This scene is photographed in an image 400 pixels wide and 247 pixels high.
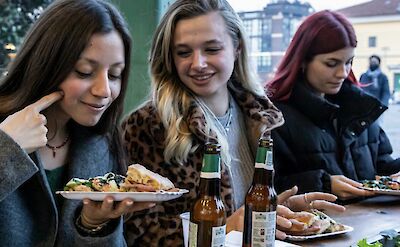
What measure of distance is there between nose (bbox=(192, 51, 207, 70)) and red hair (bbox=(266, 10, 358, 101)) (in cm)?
64

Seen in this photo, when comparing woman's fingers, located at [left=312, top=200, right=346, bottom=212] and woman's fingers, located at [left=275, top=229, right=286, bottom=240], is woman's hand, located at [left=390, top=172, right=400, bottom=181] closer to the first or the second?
woman's fingers, located at [left=312, top=200, right=346, bottom=212]

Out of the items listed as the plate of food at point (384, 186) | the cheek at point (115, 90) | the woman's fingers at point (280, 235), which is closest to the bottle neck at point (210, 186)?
the woman's fingers at point (280, 235)

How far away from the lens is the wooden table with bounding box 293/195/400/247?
4.87 ft

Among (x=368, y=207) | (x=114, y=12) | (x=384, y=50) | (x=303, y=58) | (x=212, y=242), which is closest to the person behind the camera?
(x=212, y=242)

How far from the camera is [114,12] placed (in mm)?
1551

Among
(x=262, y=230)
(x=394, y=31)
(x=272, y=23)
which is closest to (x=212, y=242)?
(x=262, y=230)

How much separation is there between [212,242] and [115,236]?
1.62 ft

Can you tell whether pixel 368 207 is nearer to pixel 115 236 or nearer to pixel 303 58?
pixel 303 58

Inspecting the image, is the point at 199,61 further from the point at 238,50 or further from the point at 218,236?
the point at 218,236

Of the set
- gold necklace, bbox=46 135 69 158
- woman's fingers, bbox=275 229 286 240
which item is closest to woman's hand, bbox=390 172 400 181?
woman's fingers, bbox=275 229 286 240

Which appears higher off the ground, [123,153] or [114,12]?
[114,12]

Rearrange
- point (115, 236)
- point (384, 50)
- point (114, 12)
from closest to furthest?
point (115, 236), point (114, 12), point (384, 50)

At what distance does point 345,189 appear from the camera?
1.99m

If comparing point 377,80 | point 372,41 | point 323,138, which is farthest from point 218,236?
point 377,80
